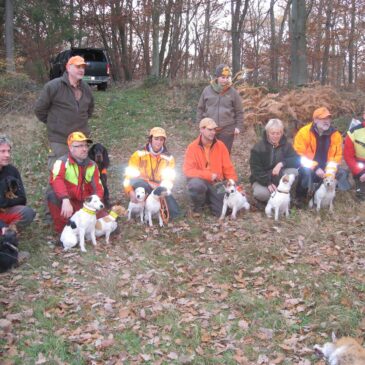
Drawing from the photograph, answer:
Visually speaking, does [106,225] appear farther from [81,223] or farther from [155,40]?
[155,40]

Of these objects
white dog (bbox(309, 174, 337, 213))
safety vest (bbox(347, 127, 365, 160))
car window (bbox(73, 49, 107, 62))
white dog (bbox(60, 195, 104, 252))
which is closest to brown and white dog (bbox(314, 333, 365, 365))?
white dog (bbox(60, 195, 104, 252))

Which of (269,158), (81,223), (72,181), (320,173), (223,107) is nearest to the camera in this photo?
(81,223)

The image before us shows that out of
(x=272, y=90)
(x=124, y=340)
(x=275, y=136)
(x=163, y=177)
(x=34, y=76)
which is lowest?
(x=124, y=340)

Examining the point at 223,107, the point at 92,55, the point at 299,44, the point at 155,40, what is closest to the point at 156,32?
the point at 155,40

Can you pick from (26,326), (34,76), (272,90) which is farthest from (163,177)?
(34,76)

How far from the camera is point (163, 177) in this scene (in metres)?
7.23

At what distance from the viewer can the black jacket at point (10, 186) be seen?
6.20m

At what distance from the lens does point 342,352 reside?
365cm

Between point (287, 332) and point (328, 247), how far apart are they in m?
2.05

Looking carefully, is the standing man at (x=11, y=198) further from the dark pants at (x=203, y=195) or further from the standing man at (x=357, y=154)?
the standing man at (x=357, y=154)

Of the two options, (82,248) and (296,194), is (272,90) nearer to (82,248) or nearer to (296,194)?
(296,194)

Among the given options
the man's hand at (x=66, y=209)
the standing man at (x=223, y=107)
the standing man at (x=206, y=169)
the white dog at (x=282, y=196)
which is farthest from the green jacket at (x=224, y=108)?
the man's hand at (x=66, y=209)

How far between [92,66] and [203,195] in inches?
576

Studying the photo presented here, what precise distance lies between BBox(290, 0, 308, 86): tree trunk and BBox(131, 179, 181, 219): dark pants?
875 cm
